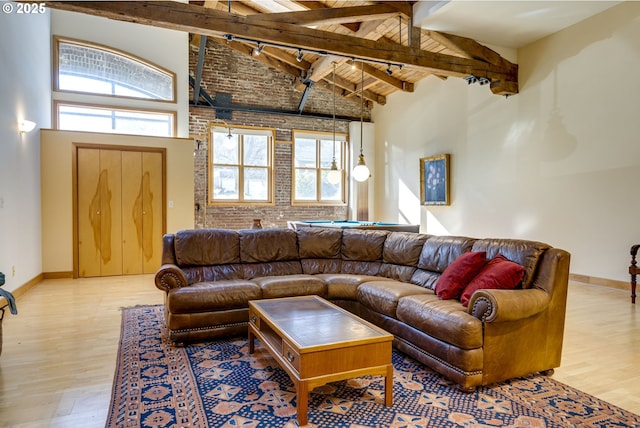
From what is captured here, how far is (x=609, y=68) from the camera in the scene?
5129 mm

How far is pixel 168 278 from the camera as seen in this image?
3.24 metres

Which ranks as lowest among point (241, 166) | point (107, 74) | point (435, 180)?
point (435, 180)

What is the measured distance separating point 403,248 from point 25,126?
504 centimetres

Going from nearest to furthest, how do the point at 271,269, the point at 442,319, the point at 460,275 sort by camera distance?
the point at 442,319 → the point at 460,275 → the point at 271,269

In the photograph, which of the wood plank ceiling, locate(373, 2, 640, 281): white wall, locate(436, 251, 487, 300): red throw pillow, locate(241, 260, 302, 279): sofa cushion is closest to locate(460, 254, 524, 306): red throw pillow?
locate(436, 251, 487, 300): red throw pillow

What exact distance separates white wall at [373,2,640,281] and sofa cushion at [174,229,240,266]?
493 centimetres

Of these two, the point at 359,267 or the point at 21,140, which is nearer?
the point at 359,267

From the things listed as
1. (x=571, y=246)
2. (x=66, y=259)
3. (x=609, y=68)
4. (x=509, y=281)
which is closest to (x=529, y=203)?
(x=571, y=246)

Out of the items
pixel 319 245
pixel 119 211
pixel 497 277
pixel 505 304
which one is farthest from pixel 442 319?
pixel 119 211

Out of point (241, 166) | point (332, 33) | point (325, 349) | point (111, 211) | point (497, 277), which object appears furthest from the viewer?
point (241, 166)

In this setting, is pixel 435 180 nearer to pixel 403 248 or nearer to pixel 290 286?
pixel 403 248

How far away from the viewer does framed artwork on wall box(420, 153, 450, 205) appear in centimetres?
787

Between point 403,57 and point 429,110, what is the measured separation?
3075 millimetres

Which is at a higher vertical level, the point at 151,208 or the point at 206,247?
the point at 151,208
